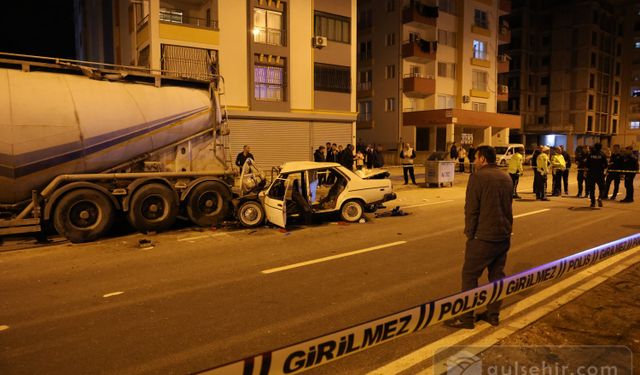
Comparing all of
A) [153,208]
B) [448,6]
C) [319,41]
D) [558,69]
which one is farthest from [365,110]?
[558,69]

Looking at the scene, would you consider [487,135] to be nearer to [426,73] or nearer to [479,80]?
[479,80]

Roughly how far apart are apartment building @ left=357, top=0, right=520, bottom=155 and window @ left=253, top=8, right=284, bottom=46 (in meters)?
15.7

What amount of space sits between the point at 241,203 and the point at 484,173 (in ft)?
23.8

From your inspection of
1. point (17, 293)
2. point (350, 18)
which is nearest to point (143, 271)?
point (17, 293)

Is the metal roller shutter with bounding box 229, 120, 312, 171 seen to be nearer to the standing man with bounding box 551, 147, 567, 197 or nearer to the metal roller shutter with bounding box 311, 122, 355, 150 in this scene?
the metal roller shutter with bounding box 311, 122, 355, 150

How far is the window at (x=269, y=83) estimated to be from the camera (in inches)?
1021

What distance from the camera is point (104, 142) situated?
9984 millimetres

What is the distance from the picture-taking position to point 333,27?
29.2m

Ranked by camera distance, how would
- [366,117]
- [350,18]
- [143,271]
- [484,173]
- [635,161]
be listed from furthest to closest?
[366,117], [350,18], [635,161], [143,271], [484,173]

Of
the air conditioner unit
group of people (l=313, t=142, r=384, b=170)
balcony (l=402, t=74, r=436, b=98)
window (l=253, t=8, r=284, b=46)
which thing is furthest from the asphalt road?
balcony (l=402, t=74, r=436, b=98)

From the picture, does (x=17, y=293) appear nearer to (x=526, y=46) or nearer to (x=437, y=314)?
(x=437, y=314)

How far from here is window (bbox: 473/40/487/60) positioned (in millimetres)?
44406

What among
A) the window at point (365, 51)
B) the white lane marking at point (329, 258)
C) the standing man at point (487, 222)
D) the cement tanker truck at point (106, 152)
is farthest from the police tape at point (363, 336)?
the window at point (365, 51)

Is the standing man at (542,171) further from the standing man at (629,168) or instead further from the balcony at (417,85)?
the balcony at (417,85)
